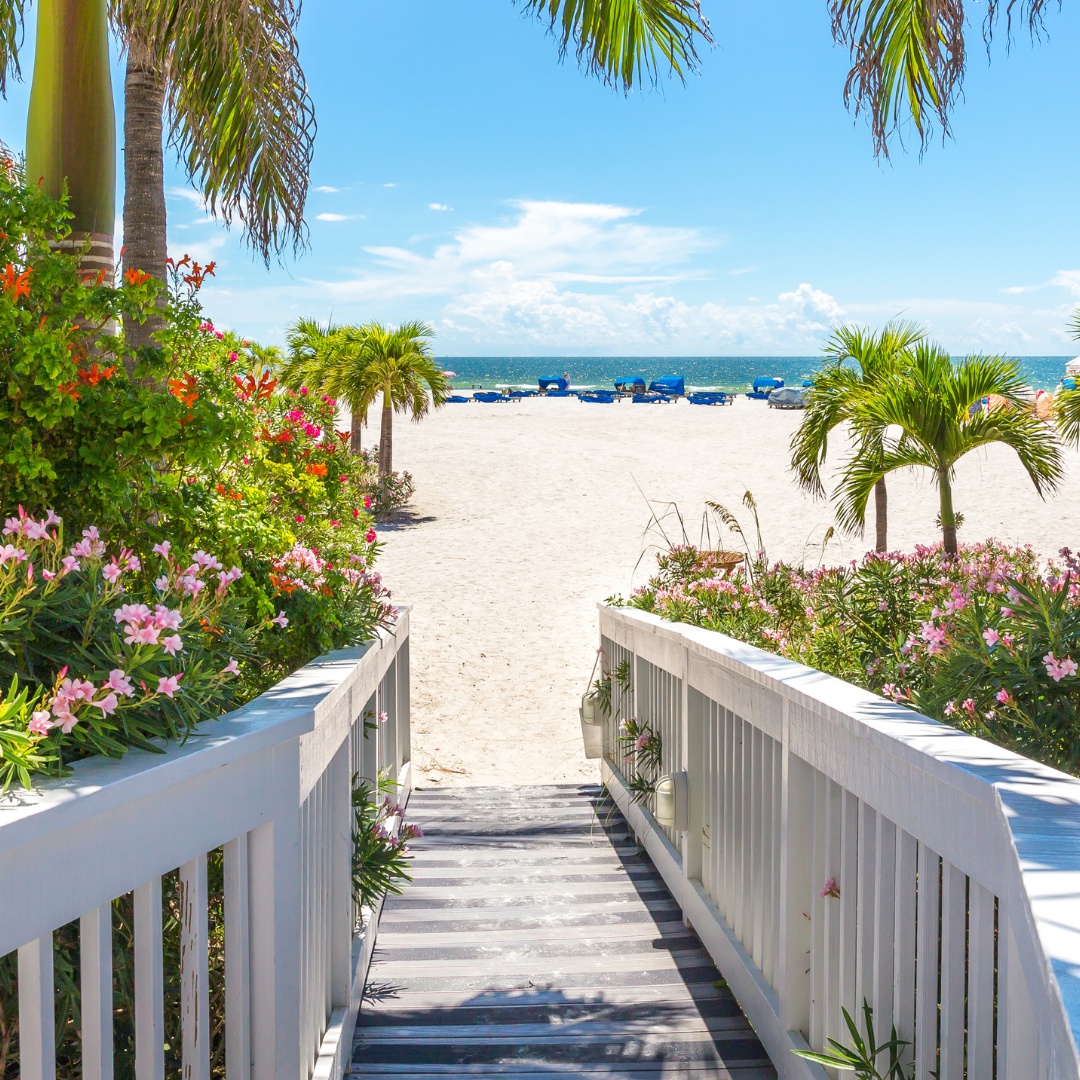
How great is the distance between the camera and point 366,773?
137 inches

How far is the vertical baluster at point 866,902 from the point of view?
1868 mm

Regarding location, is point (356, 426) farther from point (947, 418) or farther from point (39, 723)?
point (39, 723)

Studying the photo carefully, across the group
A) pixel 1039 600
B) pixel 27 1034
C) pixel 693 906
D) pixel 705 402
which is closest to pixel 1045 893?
pixel 1039 600

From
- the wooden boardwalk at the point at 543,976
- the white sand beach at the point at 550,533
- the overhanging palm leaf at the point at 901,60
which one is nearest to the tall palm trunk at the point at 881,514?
the white sand beach at the point at 550,533

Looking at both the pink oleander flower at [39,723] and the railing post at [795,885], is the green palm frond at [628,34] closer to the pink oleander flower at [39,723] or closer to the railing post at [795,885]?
the railing post at [795,885]

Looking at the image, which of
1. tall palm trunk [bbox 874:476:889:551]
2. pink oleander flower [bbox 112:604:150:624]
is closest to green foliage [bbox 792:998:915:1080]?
pink oleander flower [bbox 112:604:150:624]

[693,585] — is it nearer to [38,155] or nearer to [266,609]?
[266,609]

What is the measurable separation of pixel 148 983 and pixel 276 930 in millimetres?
404

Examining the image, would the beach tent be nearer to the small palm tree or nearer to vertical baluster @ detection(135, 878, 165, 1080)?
the small palm tree

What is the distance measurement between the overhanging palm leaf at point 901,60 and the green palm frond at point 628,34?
3.70 feet

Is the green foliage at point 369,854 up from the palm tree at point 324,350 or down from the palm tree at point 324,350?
down

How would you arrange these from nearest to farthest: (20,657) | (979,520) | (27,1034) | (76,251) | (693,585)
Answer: (27,1034), (20,657), (76,251), (693,585), (979,520)

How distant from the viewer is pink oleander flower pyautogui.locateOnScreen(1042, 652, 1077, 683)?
5.78 feet

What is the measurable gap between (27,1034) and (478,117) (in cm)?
3204
